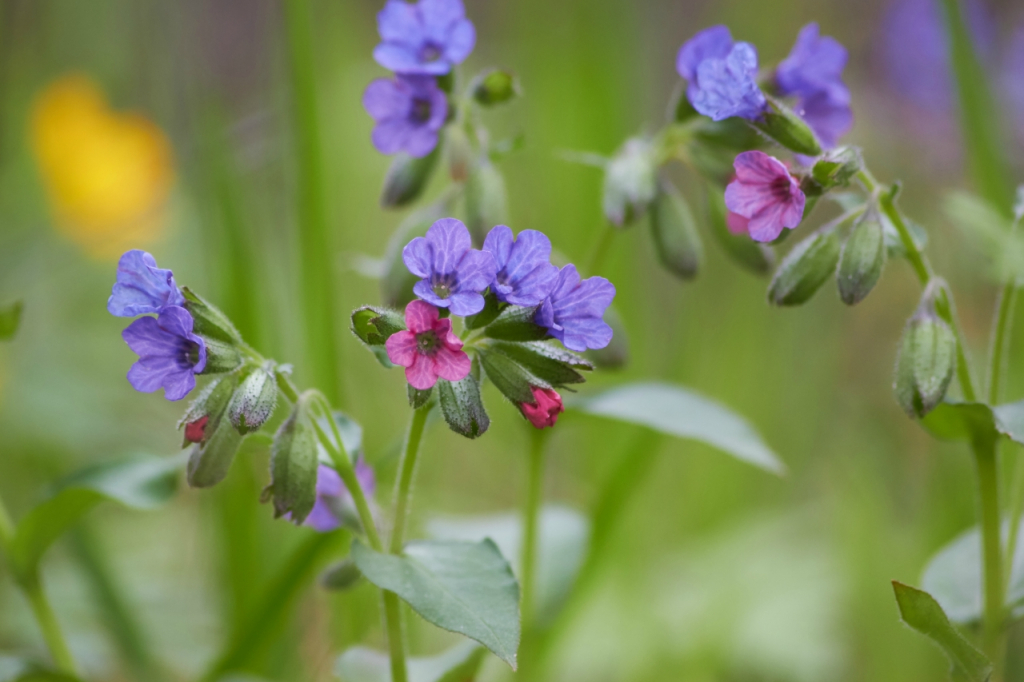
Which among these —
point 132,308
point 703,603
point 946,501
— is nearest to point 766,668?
point 703,603

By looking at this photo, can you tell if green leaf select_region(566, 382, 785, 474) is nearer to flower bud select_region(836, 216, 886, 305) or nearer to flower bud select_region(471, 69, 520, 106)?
flower bud select_region(836, 216, 886, 305)

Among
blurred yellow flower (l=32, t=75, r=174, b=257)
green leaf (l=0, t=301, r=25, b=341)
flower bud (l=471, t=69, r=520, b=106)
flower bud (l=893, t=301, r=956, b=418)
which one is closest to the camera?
flower bud (l=893, t=301, r=956, b=418)

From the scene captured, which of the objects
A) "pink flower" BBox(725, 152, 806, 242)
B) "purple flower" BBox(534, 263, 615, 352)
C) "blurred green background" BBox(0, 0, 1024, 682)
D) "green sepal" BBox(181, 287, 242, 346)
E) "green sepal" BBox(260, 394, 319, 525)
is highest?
"pink flower" BBox(725, 152, 806, 242)

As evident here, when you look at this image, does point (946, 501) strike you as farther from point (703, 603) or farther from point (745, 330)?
point (745, 330)

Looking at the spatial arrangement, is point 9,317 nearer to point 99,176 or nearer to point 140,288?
point 140,288

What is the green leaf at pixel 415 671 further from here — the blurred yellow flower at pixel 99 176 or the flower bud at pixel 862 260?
the blurred yellow flower at pixel 99 176

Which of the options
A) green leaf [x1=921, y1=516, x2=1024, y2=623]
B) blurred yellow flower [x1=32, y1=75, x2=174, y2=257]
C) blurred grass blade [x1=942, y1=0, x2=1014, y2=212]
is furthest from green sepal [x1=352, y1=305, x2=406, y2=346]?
blurred yellow flower [x1=32, y1=75, x2=174, y2=257]

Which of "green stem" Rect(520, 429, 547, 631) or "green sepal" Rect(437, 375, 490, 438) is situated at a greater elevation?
"green sepal" Rect(437, 375, 490, 438)
